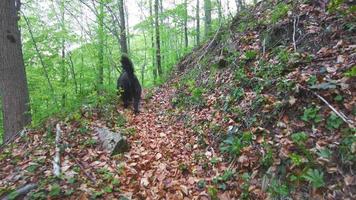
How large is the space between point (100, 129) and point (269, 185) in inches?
121

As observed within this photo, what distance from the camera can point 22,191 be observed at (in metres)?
3.15

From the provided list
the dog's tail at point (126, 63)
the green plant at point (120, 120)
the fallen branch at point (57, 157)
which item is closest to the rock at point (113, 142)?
the fallen branch at point (57, 157)

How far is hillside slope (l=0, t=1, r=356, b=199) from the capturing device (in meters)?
3.14

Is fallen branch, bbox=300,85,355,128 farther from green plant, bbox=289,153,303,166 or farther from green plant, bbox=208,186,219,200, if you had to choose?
green plant, bbox=208,186,219,200

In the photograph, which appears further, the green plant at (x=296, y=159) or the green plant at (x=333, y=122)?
the green plant at (x=333, y=122)

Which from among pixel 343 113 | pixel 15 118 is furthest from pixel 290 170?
pixel 15 118

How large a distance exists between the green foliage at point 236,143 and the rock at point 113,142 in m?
1.63

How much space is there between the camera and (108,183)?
140 inches

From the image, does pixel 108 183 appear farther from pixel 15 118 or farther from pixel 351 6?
pixel 351 6

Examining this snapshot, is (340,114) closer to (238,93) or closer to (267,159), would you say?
(267,159)

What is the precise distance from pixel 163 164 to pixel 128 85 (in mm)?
3474

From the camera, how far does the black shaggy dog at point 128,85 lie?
A: 7.15 m

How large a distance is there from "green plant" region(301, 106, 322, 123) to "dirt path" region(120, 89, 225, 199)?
1.49 m

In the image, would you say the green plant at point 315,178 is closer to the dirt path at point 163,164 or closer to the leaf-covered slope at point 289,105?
the leaf-covered slope at point 289,105
